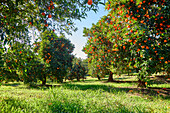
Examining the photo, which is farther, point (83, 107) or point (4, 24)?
point (4, 24)

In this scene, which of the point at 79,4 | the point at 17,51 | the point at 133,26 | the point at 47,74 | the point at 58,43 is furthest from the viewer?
the point at 58,43

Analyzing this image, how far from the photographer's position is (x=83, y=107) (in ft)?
15.4

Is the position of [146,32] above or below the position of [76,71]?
above

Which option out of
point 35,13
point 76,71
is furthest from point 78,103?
point 76,71

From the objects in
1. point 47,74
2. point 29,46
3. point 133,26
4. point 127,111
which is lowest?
point 127,111

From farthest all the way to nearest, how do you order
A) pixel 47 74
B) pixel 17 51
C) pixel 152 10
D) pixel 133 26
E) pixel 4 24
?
pixel 47 74, pixel 152 10, pixel 133 26, pixel 17 51, pixel 4 24

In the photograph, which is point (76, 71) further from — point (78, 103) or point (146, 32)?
point (78, 103)

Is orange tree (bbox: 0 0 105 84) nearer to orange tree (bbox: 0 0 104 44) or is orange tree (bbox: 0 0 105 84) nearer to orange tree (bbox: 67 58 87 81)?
orange tree (bbox: 0 0 104 44)

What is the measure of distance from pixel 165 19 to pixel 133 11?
1910 millimetres

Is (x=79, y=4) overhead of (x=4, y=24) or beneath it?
overhead

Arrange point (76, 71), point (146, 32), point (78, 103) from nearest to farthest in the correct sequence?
point (78, 103), point (146, 32), point (76, 71)

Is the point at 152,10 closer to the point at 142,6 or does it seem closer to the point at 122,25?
the point at 142,6

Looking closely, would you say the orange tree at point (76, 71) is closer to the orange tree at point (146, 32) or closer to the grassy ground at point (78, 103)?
the grassy ground at point (78, 103)

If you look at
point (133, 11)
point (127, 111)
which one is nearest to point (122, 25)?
point (133, 11)
